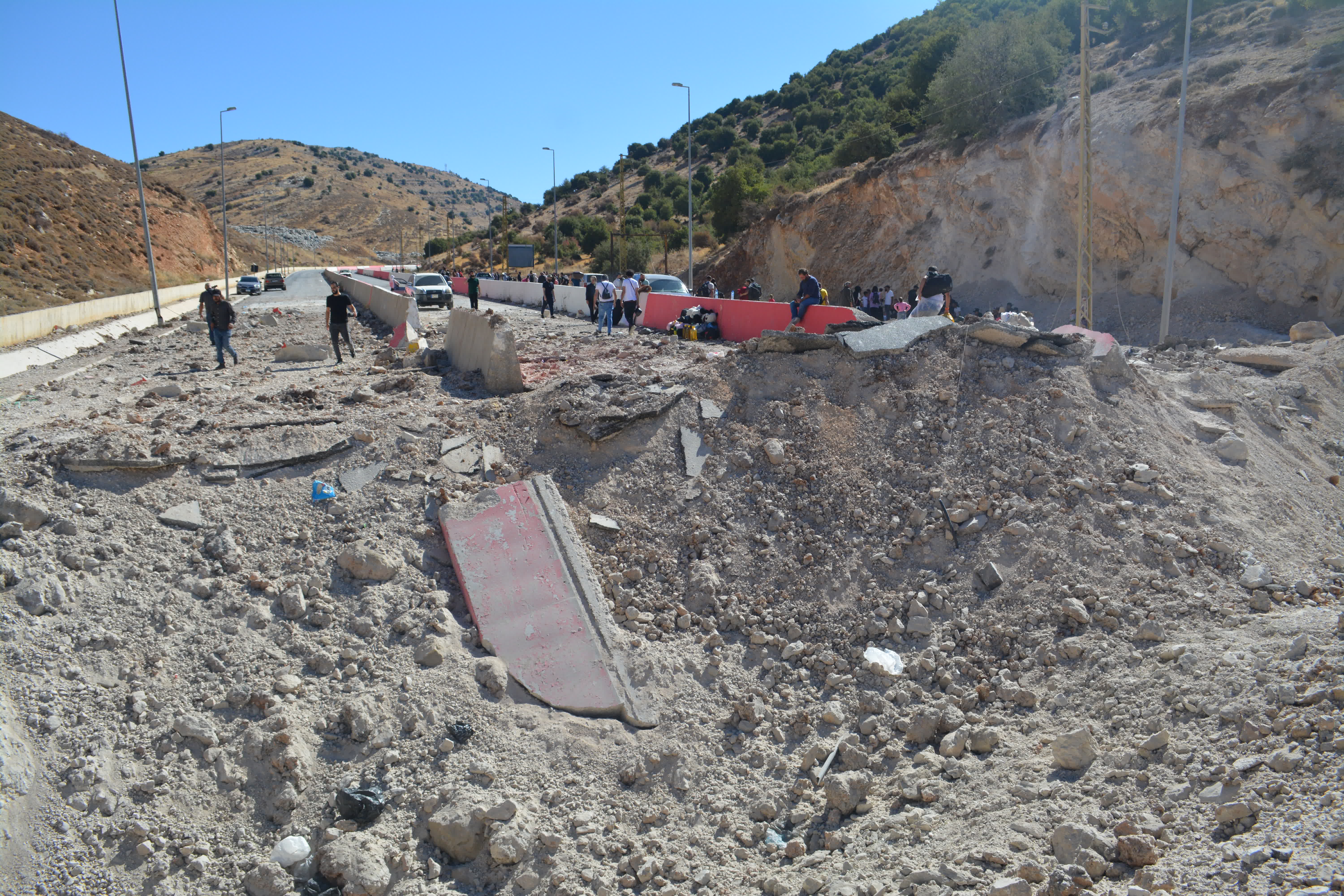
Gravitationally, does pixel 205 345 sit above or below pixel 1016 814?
above

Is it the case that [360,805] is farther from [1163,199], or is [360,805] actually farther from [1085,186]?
[1163,199]

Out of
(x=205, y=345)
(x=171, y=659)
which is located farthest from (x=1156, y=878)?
(x=205, y=345)

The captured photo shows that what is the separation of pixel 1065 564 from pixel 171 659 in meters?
6.74

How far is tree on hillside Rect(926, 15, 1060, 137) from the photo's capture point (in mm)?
28812

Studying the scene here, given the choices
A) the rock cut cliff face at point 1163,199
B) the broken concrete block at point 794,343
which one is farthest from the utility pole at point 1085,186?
the broken concrete block at point 794,343

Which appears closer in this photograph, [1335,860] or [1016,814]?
[1335,860]

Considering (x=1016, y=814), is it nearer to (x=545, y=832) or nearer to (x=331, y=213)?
(x=545, y=832)

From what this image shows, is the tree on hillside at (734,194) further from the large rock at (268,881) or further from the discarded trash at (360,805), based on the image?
the large rock at (268,881)

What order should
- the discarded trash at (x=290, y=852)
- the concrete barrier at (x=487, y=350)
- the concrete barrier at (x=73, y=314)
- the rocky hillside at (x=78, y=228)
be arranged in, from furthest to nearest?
1. the rocky hillside at (x=78, y=228)
2. the concrete barrier at (x=73, y=314)
3. the concrete barrier at (x=487, y=350)
4. the discarded trash at (x=290, y=852)

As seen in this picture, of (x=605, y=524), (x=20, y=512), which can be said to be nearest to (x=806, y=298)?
(x=605, y=524)

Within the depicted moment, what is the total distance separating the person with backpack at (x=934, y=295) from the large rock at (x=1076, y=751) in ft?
20.8

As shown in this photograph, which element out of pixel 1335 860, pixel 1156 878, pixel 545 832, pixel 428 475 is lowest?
pixel 545 832

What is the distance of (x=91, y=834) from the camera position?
4426 mm

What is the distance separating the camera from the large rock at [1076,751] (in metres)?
4.55
